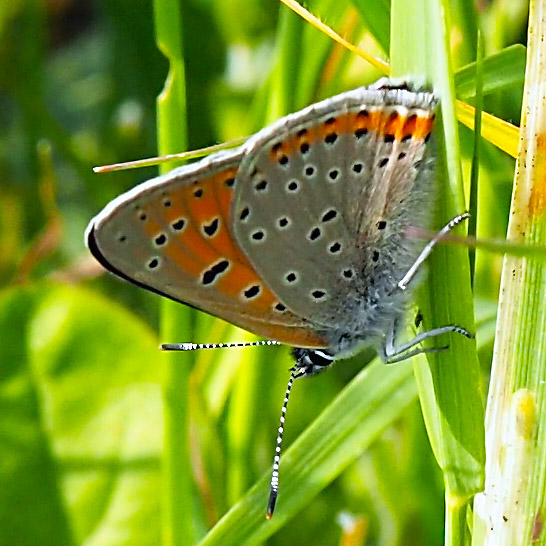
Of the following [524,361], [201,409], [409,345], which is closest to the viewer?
[524,361]

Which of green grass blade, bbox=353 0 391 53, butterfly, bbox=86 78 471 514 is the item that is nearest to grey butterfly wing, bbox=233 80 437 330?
butterfly, bbox=86 78 471 514

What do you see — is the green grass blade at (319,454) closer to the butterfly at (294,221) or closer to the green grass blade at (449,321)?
the butterfly at (294,221)

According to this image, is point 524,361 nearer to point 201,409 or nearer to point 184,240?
point 184,240

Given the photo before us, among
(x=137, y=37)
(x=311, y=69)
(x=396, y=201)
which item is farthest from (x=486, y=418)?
(x=137, y=37)

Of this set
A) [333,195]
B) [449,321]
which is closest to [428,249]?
[449,321]

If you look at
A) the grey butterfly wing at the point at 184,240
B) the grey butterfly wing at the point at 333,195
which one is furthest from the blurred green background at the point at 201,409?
the grey butterfly wing at the point at 184,240

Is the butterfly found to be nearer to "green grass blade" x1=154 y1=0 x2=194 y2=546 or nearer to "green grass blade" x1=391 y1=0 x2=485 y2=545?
"green grass blade" x1=391 y1=0 x2=485 y2=545
